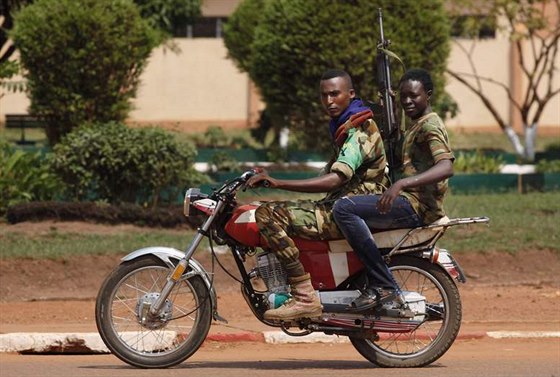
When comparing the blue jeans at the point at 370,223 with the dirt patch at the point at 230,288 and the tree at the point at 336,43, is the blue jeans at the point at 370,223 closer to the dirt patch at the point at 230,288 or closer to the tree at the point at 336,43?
the dirt patch at the point at 230,288

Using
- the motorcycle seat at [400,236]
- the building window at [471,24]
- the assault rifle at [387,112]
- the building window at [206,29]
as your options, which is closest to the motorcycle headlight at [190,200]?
the motorcycle seat at [400,236]

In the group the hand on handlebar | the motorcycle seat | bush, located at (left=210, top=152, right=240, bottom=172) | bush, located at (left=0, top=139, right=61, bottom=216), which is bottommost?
bush, located at (left=210, top=152, right=240, bottom=172)

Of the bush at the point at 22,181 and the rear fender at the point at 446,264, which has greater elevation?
the rear fender at the point at 446,264

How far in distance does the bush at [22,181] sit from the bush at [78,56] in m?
1.42

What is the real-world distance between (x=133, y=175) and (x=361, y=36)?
174 inches

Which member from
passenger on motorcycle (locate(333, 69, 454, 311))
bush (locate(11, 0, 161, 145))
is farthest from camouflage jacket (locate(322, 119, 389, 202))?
bush (locate(11, 0, 161, 145))

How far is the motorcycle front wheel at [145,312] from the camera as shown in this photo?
25.4 ft

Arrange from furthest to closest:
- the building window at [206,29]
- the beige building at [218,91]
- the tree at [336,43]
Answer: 1. the building window at [206,29]
2. the beige building at [218,91]
3. the tree at [336,43]

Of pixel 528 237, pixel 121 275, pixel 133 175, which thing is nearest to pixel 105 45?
pixel 133 175

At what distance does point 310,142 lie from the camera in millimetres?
18750

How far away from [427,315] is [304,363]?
897 millimetres

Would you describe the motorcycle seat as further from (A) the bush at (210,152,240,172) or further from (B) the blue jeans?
(A) the bush at (210,152,240,172)

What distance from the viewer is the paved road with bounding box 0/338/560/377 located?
25.0 ft

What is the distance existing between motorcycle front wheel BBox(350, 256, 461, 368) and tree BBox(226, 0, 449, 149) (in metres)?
9.69
